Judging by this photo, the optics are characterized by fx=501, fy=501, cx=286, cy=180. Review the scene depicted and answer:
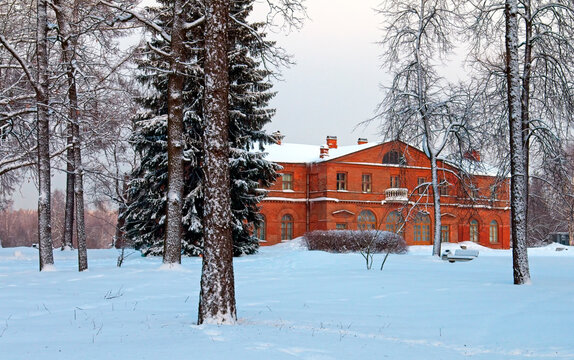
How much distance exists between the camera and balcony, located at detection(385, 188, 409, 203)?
40300mm

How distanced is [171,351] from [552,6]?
13.3 meters

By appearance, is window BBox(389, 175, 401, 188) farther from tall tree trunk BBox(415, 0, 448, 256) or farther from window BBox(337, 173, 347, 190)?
tall tree trunk BBox(415, 0, 448, 256)

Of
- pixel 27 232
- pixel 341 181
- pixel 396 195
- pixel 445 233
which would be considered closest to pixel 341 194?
pixel 341 181

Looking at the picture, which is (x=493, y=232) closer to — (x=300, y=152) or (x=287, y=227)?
(x=300, y=152)

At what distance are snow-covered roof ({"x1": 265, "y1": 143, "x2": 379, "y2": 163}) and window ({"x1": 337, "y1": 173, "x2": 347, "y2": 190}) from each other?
65.6 inches

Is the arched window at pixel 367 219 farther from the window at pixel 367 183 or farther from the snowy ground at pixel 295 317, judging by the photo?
the snowy ground at pixel 295 317

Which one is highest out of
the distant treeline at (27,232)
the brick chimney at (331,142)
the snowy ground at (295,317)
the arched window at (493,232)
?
the brick chimney at (331,142)

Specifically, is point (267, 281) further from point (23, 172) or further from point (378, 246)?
point (23, 172)

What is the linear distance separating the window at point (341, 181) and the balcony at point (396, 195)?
3633 millimetres

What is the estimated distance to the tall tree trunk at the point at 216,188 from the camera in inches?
267

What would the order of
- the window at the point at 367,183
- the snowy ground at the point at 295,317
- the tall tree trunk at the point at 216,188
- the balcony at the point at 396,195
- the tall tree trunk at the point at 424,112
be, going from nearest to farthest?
1. the snowy ground at the point at 295,317
2. the tall tree trunk at the point at 216,188
3. the tall tree trunk at the point at 424,112
4. the balcony at the point at 396,195
5. the window at the point at 367,183

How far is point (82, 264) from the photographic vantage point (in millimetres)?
Result: 14312

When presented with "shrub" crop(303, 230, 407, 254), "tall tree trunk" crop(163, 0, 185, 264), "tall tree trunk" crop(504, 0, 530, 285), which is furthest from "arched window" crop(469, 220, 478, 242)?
"tall tree trunk" crop(163, 0, 185, 264)

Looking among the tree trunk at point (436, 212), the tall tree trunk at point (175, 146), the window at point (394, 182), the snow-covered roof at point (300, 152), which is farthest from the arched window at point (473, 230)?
the tall tree trunk at point (175, 146)
